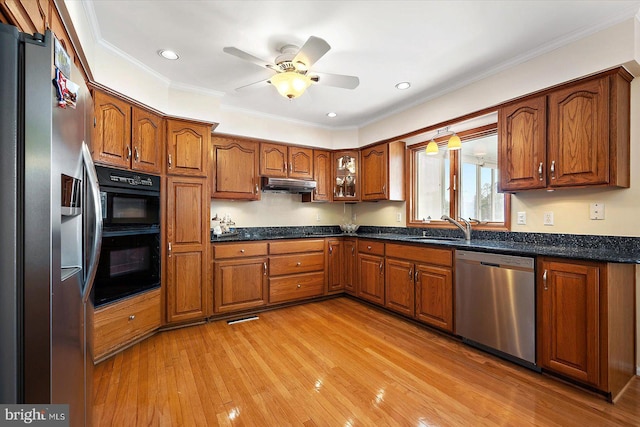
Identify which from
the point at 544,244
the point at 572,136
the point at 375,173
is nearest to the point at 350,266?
the point at 375,173

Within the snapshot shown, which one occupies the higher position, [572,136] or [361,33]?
[361,33]

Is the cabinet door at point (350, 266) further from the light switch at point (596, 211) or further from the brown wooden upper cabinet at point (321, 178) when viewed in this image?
the light switch at point (596, 211)

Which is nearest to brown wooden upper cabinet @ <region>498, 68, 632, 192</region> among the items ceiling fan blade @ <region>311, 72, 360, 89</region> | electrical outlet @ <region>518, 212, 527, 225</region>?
electrical outlet @ <region>518, 212, 527, 225</region>

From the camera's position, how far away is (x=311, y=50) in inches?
77.1

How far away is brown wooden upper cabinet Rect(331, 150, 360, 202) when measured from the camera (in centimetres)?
444

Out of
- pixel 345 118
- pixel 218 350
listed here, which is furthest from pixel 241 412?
pixel 345 118

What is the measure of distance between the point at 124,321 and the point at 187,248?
85cm

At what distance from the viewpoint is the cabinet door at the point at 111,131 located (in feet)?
7.73

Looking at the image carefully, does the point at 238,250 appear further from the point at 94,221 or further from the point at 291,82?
the point at 94,221

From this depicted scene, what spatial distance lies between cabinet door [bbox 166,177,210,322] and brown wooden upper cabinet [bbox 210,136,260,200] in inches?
16.0

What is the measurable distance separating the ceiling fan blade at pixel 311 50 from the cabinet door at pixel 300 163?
79.0 inches

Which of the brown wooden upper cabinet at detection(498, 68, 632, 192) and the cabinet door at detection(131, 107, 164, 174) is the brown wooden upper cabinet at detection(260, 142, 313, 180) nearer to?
the cabinet door at detection(131, 107, 164, 174)

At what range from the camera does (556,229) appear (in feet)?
8.17

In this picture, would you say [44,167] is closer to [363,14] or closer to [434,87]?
[363,14]
